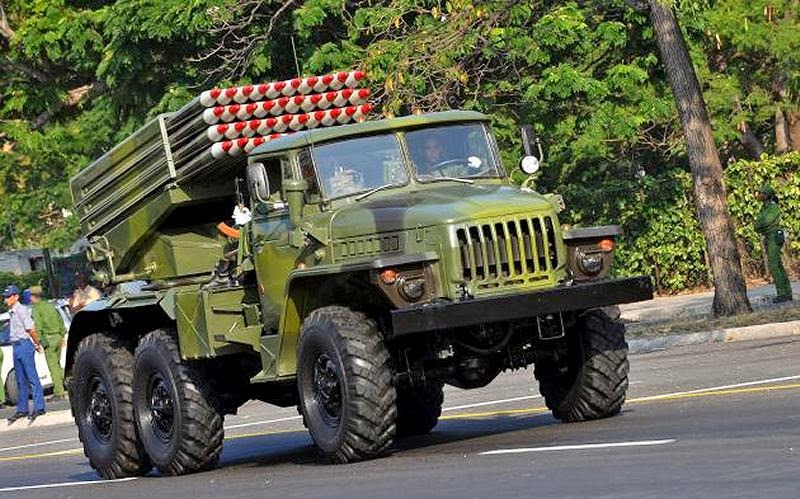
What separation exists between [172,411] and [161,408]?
0.72 feet

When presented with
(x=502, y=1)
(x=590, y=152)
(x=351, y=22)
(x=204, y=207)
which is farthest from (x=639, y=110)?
(x=204, y=207)

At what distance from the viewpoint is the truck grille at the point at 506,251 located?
13.4 metres

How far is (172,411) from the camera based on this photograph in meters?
15.7

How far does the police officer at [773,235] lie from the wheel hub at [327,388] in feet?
46.0

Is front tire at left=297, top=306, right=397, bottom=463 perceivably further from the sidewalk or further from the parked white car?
the parked white car

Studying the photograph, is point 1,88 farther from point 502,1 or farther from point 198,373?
point 198,373

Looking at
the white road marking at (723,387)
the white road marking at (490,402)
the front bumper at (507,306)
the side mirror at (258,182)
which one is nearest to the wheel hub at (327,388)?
the front bumper at (507,306)

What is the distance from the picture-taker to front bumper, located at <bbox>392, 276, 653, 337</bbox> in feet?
42.7

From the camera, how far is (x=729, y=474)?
10.2 metres

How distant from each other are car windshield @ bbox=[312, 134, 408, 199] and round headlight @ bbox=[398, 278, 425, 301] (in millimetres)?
1496

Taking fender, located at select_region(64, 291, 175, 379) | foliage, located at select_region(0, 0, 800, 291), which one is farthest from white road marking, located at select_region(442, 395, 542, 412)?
foliage, located at select_region(0, 0, 800, 291)

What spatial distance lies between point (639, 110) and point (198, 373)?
18431mm

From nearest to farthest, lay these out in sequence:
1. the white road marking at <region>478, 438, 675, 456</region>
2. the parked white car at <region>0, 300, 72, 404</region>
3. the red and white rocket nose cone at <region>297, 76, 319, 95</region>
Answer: the white road marking at <region>478, 438, 675, 456</region> < the red and white rocket nose cone at <region>297, 76, 319, 95</region> < the parked white car at <region>0, 300, 72, 404</region>

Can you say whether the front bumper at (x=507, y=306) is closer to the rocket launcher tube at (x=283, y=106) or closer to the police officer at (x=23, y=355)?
the rocket launcher tube at (x=283, y=106)
